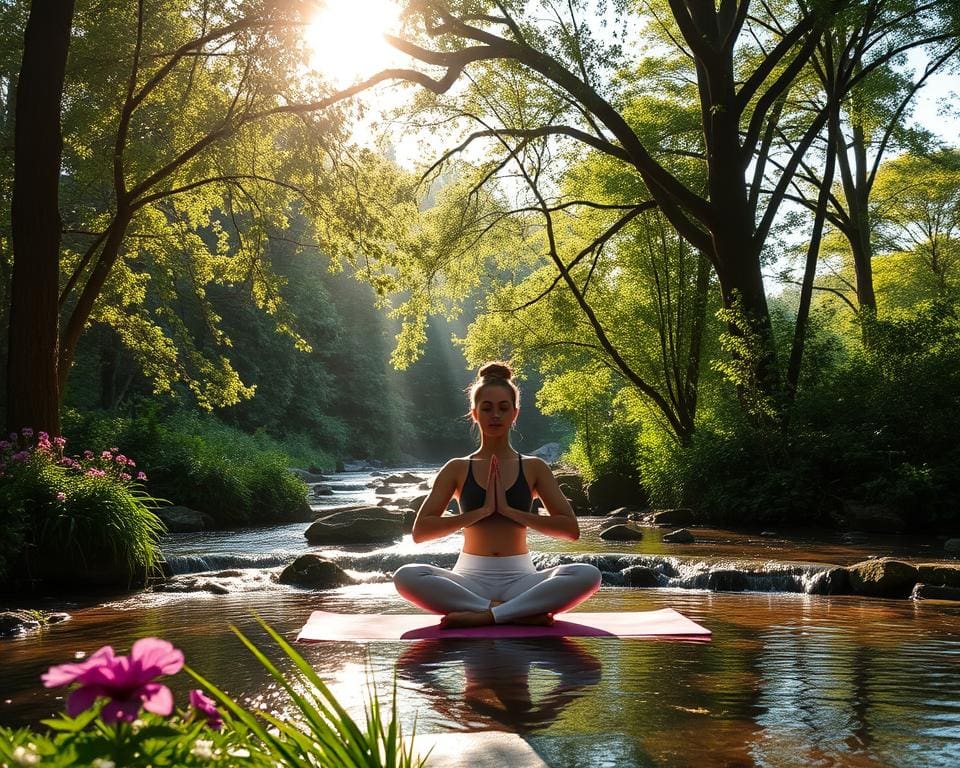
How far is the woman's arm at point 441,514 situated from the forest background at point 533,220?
5.07m

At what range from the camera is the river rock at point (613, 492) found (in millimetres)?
22344

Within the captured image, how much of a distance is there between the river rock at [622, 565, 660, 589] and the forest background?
546cm

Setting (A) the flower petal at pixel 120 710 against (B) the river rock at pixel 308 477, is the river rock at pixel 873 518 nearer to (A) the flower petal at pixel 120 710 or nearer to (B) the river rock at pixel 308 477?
(A) the flower petal at pixel 120 710

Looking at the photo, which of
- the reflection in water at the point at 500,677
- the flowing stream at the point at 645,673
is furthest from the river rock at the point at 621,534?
the reflection in water at the point at 500,677

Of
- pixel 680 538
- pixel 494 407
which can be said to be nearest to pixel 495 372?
pixel 494 407

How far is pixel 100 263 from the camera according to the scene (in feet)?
41.6

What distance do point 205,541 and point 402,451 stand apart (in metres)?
43.4

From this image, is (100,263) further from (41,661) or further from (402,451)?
(402,451)

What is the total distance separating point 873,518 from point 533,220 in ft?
36.1

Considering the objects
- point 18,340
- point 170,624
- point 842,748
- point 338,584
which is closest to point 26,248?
point 18,340

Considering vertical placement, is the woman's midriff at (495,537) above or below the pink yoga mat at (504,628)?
above

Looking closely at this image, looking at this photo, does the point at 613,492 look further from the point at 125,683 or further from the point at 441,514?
the point at 125,683

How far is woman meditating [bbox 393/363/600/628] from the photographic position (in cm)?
602

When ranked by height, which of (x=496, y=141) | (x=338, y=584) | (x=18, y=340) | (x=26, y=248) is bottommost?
(x=338, y=584)
